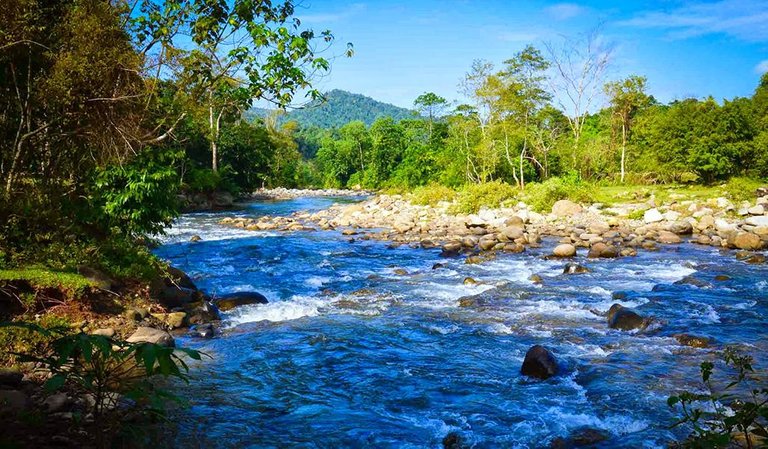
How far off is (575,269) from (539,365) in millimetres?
7502

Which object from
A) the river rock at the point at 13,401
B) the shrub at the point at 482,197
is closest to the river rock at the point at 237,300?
the river rock at the point at 13,401

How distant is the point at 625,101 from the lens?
35.6 meters

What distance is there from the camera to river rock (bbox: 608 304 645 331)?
8641mm

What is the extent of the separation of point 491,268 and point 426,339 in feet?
21.1

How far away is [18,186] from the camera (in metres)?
8.04

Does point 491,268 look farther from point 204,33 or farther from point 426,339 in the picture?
point 204,33

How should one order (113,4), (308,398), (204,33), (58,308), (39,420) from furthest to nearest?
(113,4)
(58,308)
(204,33)
(308,398)
(39,420)

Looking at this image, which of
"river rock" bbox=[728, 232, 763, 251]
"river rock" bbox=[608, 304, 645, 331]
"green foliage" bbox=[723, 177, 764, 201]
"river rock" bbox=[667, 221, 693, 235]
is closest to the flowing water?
"river rock" bbox=[608, 304, 645, 331]

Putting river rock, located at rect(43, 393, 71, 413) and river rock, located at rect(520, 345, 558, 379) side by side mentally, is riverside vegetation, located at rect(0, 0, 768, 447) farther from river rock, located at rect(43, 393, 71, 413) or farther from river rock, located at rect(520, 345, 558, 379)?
river rock, located at rect(520, 345, 558, 379)

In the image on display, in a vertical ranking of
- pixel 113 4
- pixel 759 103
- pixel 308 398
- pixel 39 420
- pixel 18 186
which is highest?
pixel 759 103

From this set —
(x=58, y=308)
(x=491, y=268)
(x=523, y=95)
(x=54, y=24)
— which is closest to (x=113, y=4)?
(x=54, y=24)

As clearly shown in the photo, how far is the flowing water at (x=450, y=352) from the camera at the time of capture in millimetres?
5410

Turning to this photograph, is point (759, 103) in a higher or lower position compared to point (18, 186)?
higher

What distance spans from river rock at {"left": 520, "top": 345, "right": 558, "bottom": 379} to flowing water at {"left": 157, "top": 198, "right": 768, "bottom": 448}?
207 millimetres
